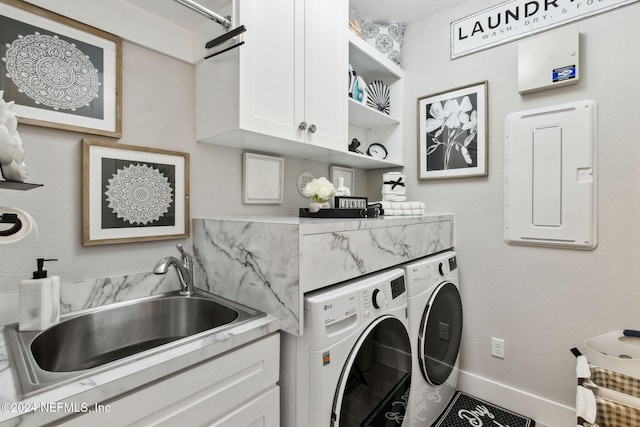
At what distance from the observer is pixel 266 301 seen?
1142 mm

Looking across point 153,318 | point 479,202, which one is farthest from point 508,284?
point 153,318

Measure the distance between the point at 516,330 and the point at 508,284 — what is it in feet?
0.97

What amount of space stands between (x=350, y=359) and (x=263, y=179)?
3.58ft

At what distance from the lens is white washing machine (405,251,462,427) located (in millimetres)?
1509

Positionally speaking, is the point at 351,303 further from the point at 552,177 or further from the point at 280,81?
the point at 552,177

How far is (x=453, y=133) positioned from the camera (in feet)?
6.89

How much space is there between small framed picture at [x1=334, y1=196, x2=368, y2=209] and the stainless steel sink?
0.68 metres

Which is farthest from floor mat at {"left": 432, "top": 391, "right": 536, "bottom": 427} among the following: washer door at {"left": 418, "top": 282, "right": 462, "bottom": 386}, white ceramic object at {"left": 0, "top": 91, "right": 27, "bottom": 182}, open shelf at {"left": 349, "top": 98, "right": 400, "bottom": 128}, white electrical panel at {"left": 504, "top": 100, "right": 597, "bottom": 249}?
white ceramic object at {"left": 0, "top": 91, "right": 27, "bottom": 182}

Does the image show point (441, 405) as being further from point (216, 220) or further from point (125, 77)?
point (125, 77)

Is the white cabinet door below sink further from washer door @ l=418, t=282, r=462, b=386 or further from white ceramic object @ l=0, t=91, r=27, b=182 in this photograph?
washer door @ l=418, t=282, r=462, b=386

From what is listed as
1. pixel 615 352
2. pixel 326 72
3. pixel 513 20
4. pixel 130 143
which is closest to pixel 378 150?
pixel 326 72

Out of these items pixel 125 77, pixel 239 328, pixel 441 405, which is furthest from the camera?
pixel 441 405

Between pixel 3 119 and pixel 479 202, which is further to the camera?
pixel 479 202

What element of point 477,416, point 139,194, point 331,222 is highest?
point 139,194
